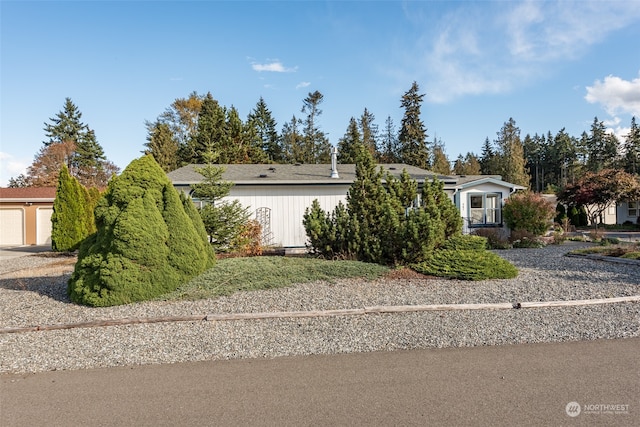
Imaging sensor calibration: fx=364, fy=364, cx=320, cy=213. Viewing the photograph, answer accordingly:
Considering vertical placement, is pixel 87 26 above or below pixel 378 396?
above

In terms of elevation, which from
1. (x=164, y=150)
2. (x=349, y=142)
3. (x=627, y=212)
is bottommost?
Answer: (x=627, y=212)

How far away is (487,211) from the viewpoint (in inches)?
708

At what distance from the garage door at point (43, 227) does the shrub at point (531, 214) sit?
941 inches

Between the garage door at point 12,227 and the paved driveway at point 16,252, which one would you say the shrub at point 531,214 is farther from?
the garage door at point 12,227

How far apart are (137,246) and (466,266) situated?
6.16 m

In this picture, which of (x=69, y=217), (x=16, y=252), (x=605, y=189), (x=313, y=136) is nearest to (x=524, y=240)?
(x=605, y=189)

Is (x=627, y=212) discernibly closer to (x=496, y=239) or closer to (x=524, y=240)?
(x=524, y=240)

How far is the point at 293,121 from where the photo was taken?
38.9 m

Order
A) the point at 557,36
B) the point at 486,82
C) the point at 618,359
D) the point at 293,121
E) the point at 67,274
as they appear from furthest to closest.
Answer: the point at 293,121 < the point at 486,82 < the point at 557,36 < the point at 67,274 < the point at 618,359

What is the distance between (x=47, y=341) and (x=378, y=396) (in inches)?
153

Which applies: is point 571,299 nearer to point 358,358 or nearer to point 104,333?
point 358,358

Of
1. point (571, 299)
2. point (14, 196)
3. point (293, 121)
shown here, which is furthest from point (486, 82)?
point (293, 121)

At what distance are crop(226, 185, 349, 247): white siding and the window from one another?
8328 mm

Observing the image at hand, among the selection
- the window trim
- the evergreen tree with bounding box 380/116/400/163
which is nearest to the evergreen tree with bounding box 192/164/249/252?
the window trim
